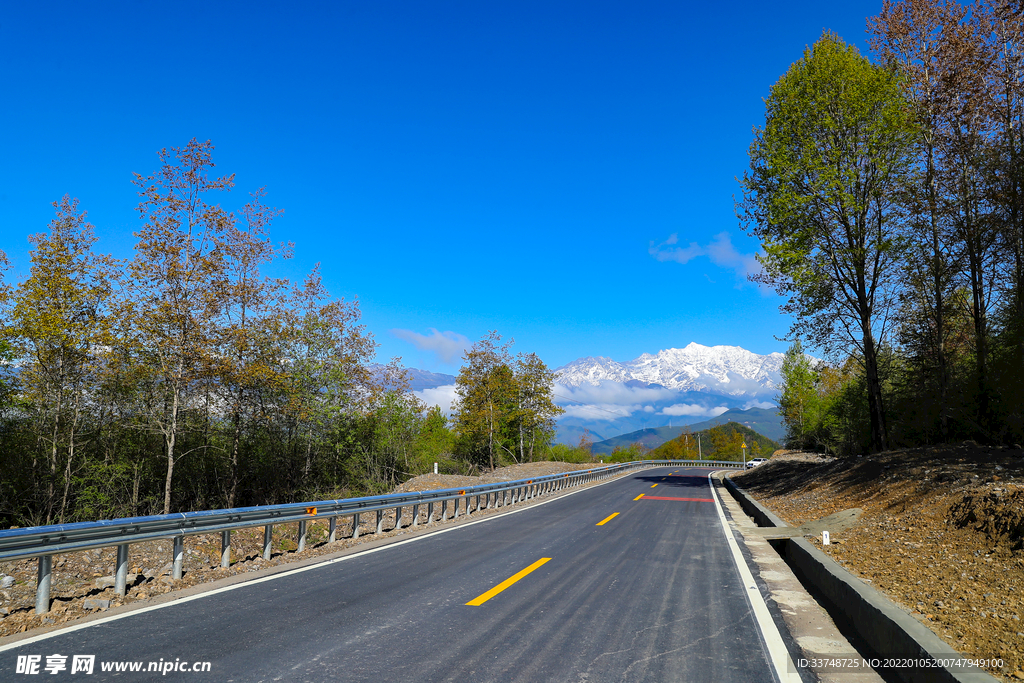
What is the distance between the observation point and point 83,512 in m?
17.0

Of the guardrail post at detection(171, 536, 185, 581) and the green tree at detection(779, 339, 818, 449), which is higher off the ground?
the green tree at detection(779, 339, 818, 449)

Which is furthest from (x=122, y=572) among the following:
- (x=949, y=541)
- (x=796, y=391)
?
(x=796, y=391)

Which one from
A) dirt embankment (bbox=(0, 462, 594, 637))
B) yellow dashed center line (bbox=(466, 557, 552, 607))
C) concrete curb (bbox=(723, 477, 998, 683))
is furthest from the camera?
yellow dashed center line (bbox=(466, 557, 552, 607))

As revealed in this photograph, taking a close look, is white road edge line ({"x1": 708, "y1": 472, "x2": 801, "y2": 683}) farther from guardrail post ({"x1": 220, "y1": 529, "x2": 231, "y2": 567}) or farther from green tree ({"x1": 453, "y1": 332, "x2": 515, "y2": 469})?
green tree ({"x1": 453, "y1": 332, "x2": 515, "y2": 469})

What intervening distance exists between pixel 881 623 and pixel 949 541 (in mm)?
3648

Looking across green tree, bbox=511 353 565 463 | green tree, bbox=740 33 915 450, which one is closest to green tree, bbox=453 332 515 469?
green tree, bbox=511 353 565 463

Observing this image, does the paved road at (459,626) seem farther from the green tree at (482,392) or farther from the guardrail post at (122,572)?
the green tree at (482,392)

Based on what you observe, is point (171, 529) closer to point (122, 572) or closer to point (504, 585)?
point (122, 572)

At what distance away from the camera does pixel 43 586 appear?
5.79 m

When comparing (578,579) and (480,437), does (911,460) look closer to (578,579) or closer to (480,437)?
(578,579)

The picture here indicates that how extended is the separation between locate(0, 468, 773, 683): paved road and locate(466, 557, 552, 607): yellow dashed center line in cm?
6

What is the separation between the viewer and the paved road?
4461 millimetres

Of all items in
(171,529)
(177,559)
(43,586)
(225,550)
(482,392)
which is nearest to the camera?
(43,586)

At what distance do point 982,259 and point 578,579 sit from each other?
18586 millimetres
